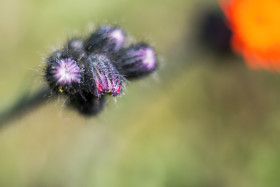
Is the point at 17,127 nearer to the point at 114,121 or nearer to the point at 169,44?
the point at 114,121

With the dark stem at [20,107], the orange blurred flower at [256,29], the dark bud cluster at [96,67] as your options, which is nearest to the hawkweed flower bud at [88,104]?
the dark bud cluster at [96,67]

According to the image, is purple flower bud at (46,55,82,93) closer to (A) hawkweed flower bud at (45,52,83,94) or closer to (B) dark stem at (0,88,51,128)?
(A) hawkweed flower bud at (45,52,83,94)

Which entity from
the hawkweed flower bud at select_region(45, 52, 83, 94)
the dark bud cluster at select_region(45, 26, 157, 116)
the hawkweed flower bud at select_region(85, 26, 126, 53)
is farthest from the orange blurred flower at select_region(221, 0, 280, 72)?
Result: the hawkweed flower bud at select_region(45, 52, 83, 94)

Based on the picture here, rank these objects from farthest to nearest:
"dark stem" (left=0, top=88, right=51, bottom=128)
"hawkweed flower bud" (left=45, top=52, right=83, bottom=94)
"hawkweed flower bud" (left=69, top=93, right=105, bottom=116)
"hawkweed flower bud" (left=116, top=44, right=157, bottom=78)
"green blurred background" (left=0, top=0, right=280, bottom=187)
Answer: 1. "green blurred background" (left=0, top=0, right=280, bottom=187)
2. "dark stem" (left=0, top=88, right=51, bottom=128)
3. "hawkweed flower bud" (left=116, top=44, right=157, bottom=78)
4. "hawkweed flower bud" (left=69, top=93, right=105, bottom=116)
5. "hawkweed flower bud" (left=45, top=52, right=83, bottom=94)

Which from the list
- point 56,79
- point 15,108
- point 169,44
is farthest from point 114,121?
point 56,79

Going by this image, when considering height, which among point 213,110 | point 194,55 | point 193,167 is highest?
point 194,55

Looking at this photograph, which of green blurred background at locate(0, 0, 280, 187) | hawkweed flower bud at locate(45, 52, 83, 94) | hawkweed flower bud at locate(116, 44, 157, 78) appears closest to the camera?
hawkweed flower bud at locate(45, 52, 83, 94)

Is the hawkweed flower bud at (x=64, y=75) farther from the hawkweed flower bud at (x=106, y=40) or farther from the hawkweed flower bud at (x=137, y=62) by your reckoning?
the hawkweed flower bud at (x=137, y=62)
